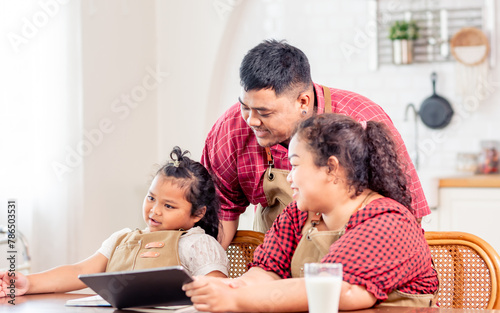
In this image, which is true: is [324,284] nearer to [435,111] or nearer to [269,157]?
[269,157]

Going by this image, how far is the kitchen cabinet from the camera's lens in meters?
3.90

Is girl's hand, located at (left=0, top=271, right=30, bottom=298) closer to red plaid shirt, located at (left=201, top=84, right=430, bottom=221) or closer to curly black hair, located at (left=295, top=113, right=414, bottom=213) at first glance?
red plaid shirt, located at (left=201, top=84, right=430, bottom=221)

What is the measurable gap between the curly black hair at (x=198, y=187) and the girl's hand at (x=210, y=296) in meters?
0.69

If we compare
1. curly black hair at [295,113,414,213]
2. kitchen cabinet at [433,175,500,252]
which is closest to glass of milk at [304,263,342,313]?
curly black hair at [295,113,414,213]

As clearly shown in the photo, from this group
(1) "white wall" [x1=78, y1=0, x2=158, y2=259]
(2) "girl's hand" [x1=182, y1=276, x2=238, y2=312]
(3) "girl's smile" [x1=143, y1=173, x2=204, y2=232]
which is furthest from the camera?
(1) "white wall" [x1=78, y1=0, x2=158, y2=259]

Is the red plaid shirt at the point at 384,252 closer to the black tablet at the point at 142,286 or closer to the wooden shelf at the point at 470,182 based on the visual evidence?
the black tablet at the point at 142,286

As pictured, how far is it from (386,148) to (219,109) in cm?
318

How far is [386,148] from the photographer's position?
5.56ft

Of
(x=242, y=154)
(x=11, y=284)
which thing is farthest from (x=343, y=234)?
(x=11, y=284)

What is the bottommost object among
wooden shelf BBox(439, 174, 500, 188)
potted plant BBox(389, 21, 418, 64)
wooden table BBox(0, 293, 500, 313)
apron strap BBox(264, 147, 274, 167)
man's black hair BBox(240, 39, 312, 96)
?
wooden table BBox(0, 293, 500, 313)

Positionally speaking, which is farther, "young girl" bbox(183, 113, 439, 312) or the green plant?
the green plant

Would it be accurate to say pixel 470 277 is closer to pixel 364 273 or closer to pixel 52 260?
pixel 364 273

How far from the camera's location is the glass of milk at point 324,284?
131cm

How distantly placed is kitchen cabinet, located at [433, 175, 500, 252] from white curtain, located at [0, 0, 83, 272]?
6.88ft
